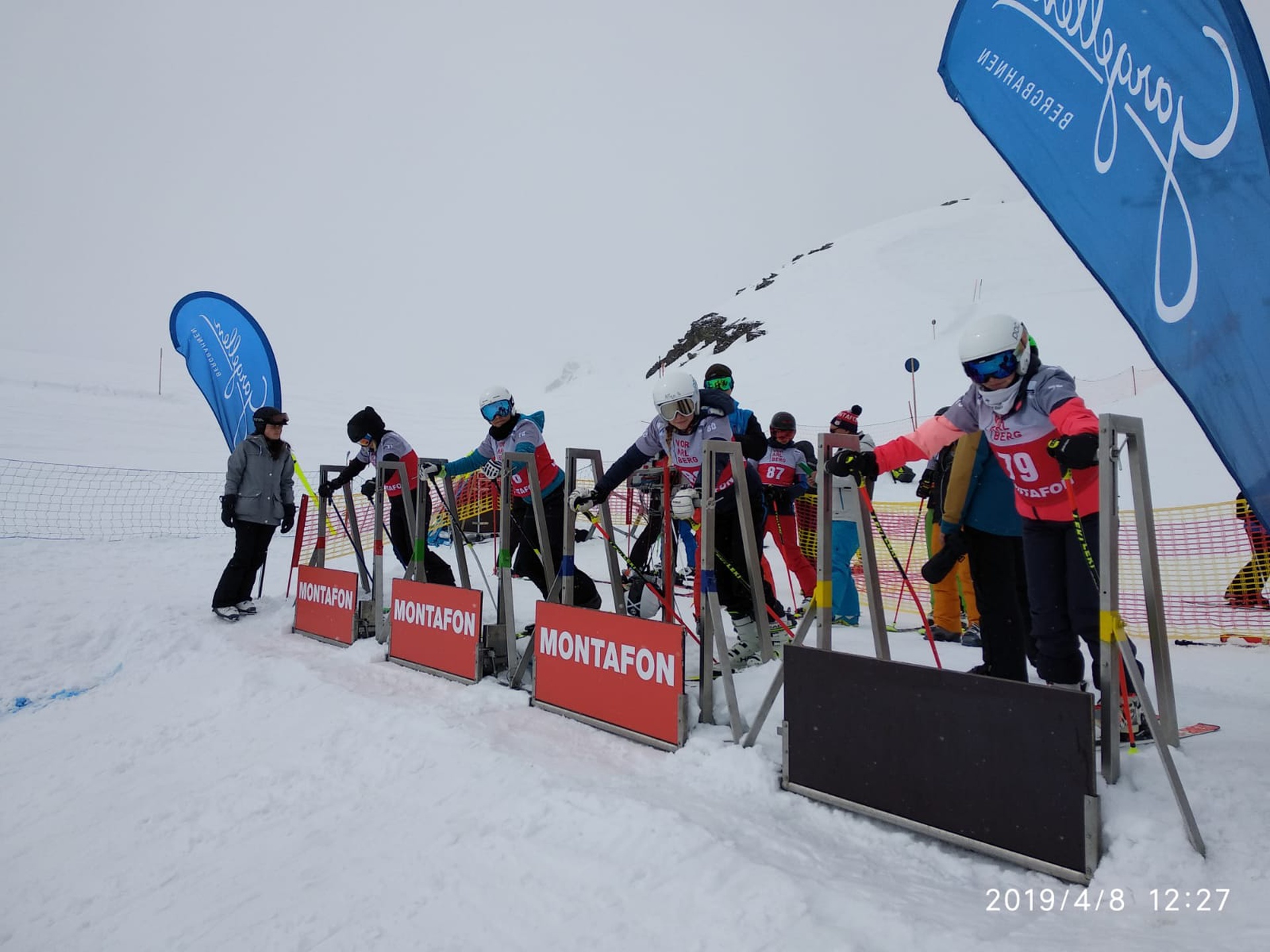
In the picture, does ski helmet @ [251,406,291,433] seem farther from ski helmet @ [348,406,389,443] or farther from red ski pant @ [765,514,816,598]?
red ski pant @ [765,514,816,598]

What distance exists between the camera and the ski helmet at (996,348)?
279cm

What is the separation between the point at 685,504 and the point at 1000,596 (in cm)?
156

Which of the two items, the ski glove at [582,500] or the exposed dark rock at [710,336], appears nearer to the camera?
the ski glove at [582,500]

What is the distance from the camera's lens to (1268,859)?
218 cm

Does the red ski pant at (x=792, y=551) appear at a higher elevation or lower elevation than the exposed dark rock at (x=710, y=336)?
lower

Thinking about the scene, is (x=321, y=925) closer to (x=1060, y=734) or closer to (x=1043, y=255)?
(x=1060, y=734)

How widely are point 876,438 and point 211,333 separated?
12.3 metres

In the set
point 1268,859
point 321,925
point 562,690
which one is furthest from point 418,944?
point 1268,859

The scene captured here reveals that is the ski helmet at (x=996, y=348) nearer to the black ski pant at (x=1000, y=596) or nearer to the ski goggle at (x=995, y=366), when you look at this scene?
the ski goggle at (x=995, y=366)

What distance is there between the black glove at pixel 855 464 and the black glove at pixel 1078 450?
0.64 metres

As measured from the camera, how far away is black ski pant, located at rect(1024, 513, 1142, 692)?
2949 mm

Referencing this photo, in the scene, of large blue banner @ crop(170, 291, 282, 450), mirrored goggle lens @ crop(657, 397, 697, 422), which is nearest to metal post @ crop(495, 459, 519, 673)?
mirrored goggle lens @ crop(657, 397, 697, 422)

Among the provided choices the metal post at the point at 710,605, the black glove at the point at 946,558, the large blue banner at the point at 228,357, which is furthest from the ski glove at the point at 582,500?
the large blue banner at the point at 228,357

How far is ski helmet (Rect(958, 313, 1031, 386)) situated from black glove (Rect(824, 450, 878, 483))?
49cm
